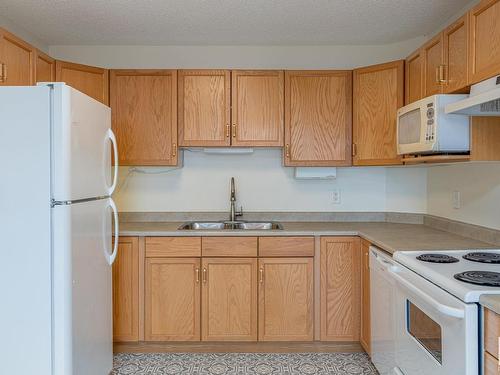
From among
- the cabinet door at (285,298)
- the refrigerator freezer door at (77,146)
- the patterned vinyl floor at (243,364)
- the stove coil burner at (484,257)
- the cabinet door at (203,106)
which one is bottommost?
the patterned vinyl floor at (243,364)

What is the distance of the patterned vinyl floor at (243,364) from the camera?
2461mm

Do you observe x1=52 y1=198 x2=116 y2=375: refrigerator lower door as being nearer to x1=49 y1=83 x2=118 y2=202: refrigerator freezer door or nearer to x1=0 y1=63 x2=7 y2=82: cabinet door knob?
x1=49 y1=83 x2=118 y2=202: refrigerator freezer door

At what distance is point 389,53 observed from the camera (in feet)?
10.3

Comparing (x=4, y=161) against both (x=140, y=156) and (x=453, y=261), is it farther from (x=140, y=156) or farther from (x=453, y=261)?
(x=453, y=261)

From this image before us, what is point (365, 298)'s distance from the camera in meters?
2.57

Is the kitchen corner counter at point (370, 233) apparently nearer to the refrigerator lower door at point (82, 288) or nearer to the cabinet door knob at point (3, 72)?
the refrigerator lower door at point (82, 288)

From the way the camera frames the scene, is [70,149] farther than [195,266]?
No

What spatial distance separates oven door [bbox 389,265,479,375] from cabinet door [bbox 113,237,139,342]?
5.60 feet

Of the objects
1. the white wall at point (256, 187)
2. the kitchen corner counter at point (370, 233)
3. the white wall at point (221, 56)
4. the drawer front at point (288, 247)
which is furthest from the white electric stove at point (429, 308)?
the white wall at point (221, 56)

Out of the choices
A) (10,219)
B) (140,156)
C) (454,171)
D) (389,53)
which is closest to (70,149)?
(10,219)

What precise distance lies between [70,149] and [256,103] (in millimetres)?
1536

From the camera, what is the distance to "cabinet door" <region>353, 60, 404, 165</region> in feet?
8.93

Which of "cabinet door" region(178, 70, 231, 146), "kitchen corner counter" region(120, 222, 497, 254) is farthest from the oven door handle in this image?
"cabinet door" region(178, 70, 231, 146)

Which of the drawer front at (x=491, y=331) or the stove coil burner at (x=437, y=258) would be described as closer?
the drawer front at (x=491, y=331)
